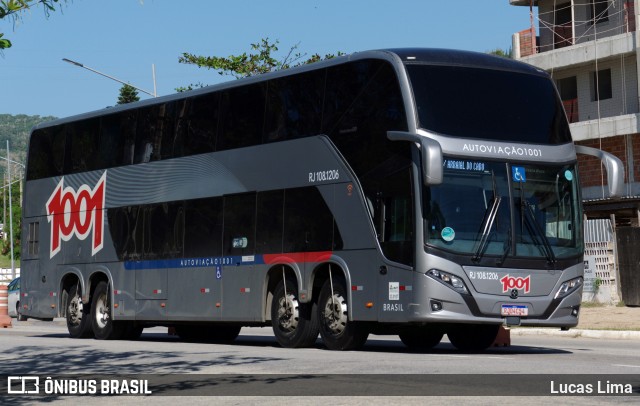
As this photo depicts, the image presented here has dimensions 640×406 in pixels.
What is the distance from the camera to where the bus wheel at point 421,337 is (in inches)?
800

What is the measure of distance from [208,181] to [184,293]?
2070 mm

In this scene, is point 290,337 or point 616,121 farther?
point 616,121

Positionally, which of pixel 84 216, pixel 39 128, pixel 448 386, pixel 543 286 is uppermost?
pixel 39 128

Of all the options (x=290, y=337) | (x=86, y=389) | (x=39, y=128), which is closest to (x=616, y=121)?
(x=39, y=128)

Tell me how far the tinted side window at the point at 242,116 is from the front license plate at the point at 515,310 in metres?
5.39

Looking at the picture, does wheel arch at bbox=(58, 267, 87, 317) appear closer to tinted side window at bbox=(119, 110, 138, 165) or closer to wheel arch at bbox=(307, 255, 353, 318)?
tinted side window at bbox=(119, 110, 138, 165)

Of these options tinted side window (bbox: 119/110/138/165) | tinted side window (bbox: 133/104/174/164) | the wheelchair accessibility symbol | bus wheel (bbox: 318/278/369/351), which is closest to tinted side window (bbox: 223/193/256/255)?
bus wheel (bbox: 318/278/369/351)

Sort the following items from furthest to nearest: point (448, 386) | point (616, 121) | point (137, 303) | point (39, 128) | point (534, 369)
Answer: point (616, 121), point (39, 128), point (137, 303), point (534, 369), point (448, 386)

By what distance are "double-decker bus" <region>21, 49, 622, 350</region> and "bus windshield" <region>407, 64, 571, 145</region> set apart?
0.09ft

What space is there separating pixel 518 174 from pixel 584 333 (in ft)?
22.6

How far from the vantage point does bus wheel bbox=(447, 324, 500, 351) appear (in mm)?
20234

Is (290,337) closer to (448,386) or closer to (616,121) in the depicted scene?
(448,386)

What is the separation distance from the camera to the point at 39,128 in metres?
28.2

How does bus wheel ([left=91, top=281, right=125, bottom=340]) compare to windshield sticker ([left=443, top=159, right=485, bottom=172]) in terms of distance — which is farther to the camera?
bus wheel ([left=91, top=281, right=125, bottom=340])
